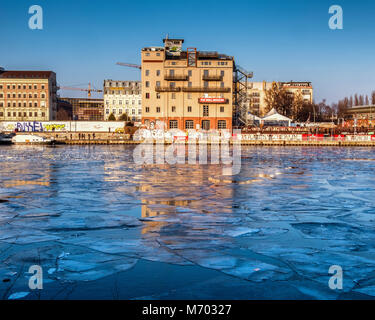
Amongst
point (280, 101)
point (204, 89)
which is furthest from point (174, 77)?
point (280, 101)

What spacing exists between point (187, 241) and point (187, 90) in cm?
7134

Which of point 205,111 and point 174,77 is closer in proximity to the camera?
point 174,77

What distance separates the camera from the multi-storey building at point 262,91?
160 meters

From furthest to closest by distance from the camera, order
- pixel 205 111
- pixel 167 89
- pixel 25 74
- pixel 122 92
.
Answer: pixel 122 92
pixel 25 74
pixel 205 111
pixel 167 89

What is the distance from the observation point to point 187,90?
79.1 m

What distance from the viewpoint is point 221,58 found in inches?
3162

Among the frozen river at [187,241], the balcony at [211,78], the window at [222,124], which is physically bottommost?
the frozen river at [187,241]

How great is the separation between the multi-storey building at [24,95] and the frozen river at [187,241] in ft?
364

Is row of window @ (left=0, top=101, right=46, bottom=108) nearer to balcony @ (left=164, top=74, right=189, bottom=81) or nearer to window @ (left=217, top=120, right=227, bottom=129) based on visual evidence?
balcony @ (left=164, top=74, right=189, bottom=81)

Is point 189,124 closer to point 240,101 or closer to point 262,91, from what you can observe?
point 240,101

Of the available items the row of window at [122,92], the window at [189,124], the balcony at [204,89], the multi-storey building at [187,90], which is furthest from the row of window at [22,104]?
the balcony at [204,89]

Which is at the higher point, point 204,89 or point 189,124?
point 204,89

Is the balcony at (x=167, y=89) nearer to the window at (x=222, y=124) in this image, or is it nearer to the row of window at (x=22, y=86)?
the window at (x=222, y=124)

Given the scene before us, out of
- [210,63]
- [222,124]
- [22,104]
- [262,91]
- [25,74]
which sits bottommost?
[222,124]
